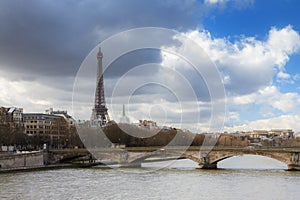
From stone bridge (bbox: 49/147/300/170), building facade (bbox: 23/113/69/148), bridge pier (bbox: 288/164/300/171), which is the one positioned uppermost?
building facade (bbox: 23/113/69/148)

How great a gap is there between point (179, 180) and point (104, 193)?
6458mm

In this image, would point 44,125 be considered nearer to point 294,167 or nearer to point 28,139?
point 28,139

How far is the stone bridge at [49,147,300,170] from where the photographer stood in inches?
1353

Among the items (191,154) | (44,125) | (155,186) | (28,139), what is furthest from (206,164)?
(44,125)

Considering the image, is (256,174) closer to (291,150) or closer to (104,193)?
(291,150)

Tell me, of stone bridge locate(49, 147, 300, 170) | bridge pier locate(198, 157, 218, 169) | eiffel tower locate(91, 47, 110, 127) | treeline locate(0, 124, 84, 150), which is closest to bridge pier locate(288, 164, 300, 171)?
stone bridge locate(49, 147, 300, 170)

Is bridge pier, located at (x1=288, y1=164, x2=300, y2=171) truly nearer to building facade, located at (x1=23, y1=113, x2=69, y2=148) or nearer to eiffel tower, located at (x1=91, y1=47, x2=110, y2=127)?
building facade, located at (x1=23, y1=113, x2=69, y2=148)

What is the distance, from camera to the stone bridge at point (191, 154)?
34375 millimetres

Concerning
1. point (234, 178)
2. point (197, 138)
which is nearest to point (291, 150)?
point (234, 178)

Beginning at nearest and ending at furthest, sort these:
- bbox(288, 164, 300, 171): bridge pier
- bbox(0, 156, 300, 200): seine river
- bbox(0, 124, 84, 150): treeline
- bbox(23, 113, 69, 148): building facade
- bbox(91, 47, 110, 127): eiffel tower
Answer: bbox(0, 156, 300, 200): seine river, bbox(288, 164, 300, 171): bridge pier, bbox(0, 124, 84, 150): treeline, bbox(23, 113, 69, 148): building facade, bbox(91, 47, 110, 127): eiffel tower

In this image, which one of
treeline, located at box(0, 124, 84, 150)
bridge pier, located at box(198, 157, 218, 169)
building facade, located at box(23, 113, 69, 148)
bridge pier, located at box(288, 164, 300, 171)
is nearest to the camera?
bridge pier, located at box(288, 164, 300, 171)

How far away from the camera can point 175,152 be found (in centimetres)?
3912

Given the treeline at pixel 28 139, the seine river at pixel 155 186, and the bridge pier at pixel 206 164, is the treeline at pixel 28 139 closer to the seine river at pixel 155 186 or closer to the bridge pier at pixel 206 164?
the seine river at pixel 155 186

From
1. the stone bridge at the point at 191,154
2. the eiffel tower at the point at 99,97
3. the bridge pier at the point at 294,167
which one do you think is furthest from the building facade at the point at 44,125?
the bridge pier at the point at 294,167
